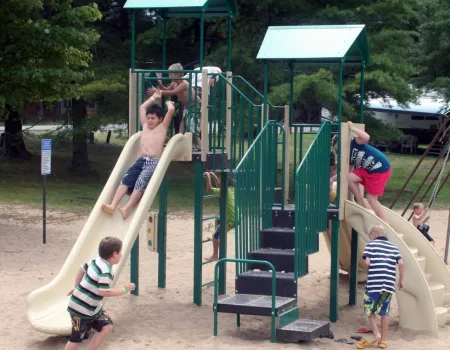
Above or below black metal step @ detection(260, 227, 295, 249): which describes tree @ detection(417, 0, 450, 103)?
above

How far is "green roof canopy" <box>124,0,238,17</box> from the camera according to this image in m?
9.70

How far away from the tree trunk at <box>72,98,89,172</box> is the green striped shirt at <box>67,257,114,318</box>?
1515 cm

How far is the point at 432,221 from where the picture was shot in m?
18.8

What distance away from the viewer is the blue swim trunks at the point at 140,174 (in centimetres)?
946

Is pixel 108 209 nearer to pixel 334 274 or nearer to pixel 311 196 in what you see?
pixel 311 196

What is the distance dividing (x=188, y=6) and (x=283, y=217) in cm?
267

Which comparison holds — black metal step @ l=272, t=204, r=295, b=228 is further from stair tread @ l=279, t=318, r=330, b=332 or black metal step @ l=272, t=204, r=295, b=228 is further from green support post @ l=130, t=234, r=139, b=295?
green support post @ l=130, t=234, r=139, b=295

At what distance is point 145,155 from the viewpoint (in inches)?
380

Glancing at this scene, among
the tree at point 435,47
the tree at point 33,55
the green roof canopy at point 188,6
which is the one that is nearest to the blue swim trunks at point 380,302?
the green roof canopy at point 188,6

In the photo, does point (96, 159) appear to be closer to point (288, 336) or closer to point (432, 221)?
point (432, 221)

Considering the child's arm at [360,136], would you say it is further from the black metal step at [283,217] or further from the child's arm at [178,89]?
the child's arm at [178,89]

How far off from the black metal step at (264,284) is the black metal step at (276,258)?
0.21 m

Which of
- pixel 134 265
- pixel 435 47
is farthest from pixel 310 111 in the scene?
pixel 134 265

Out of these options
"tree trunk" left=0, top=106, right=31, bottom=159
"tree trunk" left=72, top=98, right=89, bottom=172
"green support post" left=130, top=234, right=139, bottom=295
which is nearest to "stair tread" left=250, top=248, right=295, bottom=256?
"green support post" left=130, top=234, right=139, bottom=295
